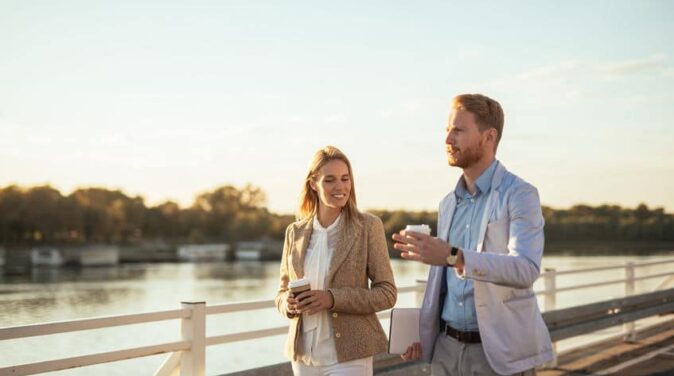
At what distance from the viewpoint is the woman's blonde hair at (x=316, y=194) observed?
182 inches

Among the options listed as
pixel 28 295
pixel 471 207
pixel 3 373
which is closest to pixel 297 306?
pixel 471 207

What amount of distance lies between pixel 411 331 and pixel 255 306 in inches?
Result: 108

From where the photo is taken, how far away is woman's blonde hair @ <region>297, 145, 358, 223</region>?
15.2 feet

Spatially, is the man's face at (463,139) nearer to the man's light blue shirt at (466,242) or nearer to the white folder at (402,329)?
the man's light blue shirt at (466,242)

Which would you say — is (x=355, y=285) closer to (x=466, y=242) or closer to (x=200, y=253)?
(x=466, y=242)

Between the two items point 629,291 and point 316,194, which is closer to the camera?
point 316,194

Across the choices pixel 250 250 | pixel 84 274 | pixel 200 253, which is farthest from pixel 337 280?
pixel 250 250

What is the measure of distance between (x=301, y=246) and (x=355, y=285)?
35cm

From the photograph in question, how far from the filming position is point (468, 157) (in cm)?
393

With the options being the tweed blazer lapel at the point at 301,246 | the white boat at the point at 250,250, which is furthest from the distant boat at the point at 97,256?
the tweed blazer lapel at the point at 301,246

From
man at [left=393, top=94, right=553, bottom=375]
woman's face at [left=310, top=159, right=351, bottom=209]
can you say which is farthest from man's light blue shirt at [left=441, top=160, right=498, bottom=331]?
woman's face at [left=310, top=159, right=351, bottom=209]

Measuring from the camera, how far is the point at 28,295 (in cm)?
8531

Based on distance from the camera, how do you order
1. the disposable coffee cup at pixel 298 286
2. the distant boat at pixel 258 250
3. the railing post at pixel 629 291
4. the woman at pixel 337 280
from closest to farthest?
the disposable coffee cup at pixel 298 286 → the woman at pixel 337 280 → the railing post at pixel 629 291 → the distant boat at pixel 258 250

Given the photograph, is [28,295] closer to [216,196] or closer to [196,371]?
[196,371]
